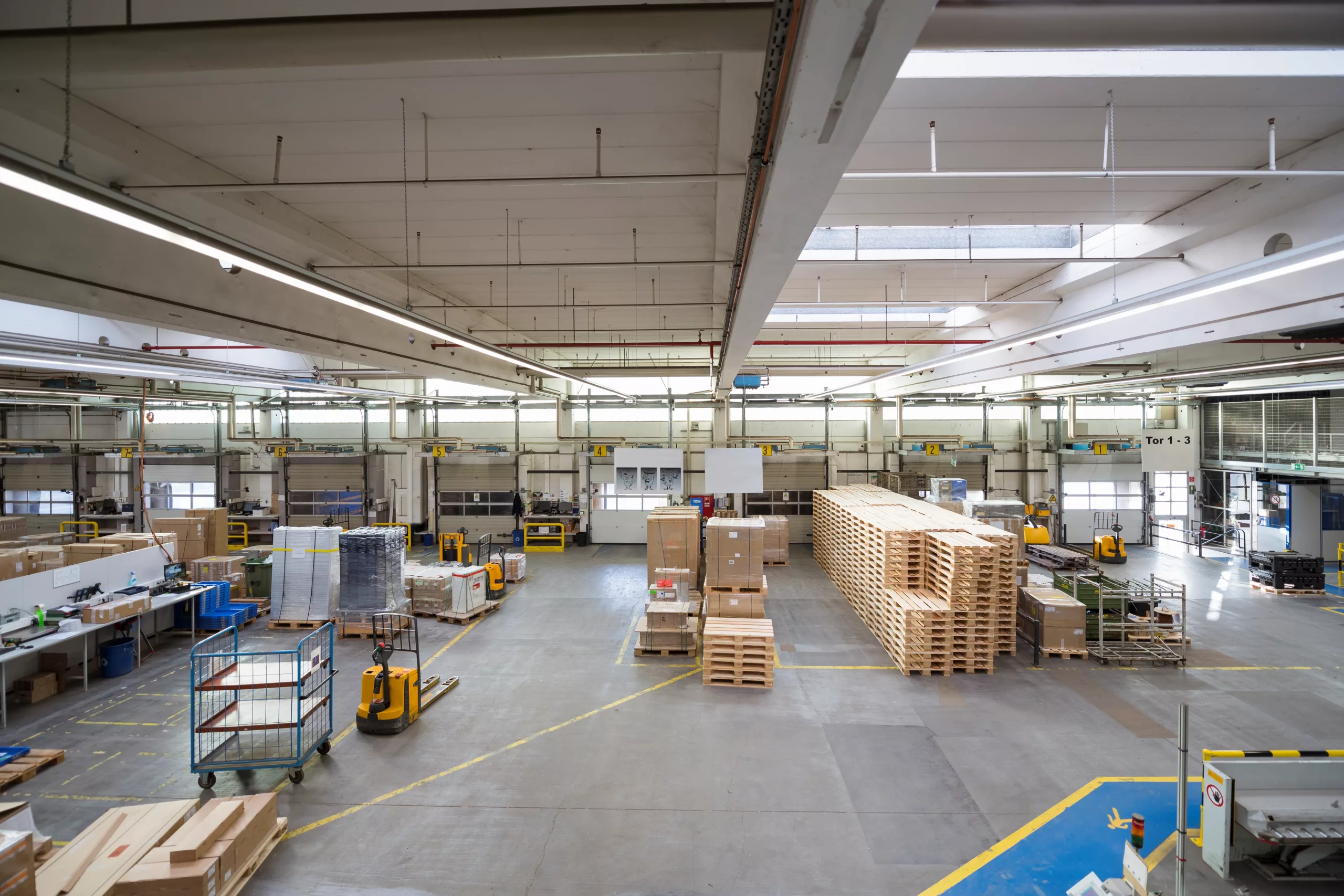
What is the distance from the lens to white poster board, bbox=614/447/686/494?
18.3 meters

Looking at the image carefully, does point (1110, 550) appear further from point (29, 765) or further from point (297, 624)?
point (29, 765)

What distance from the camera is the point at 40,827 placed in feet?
18.4

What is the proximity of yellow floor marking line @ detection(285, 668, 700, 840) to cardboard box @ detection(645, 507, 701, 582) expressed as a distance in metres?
3.35

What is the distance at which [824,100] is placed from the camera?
7.73 feet

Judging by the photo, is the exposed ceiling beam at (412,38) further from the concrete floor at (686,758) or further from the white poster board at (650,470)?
the white poster board at (650,470)

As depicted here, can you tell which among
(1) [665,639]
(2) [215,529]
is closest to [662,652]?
(1) [665,639]

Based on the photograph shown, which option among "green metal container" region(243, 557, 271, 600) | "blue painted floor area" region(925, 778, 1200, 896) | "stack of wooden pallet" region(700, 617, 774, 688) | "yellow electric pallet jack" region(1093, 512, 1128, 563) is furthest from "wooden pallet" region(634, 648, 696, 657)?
"yellow electric pallet jack" region(1093, 512, 1128, 563)

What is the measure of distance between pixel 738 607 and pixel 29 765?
30.3 feet

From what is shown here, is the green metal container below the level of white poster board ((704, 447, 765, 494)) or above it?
below

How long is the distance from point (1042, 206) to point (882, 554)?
6545 millimetres

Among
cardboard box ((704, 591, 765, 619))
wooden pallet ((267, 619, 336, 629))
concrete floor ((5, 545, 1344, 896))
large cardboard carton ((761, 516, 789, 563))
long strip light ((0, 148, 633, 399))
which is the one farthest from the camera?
large cardboard carton ((761, 516, 789, 563))

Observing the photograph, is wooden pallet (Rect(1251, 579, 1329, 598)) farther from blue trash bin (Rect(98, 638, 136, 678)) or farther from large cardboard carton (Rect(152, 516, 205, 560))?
large cardboard carton (Rect(152, 516, 205, 560))

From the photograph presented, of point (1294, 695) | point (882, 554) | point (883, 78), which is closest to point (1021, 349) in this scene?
point (882, 554)

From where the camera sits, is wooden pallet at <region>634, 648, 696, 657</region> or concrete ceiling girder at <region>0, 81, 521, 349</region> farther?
wooden pallet at <region>634, 648, 696, 657</region>
